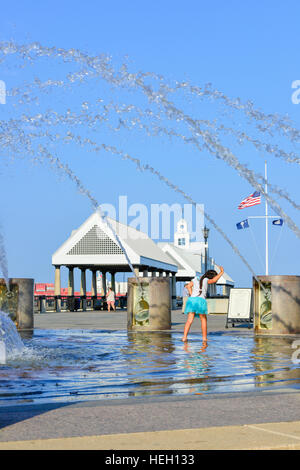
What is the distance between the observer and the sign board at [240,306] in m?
21.0

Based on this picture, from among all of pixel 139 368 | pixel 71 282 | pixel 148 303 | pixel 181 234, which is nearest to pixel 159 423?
pixel 139 368

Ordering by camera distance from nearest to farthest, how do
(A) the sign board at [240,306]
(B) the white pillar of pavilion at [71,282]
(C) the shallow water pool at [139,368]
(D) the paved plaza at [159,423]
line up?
1. (D) the paved plaza at [159,423]
2. (C) the shallow water pool at [139,368]
3. (A) the sign board at [240,306]
4. (B) the white pillar of pavilion at [71,282]

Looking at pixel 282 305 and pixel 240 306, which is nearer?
pixel 282 305

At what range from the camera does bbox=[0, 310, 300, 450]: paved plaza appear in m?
4.69

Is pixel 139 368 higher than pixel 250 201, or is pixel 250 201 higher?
pixel 250 201

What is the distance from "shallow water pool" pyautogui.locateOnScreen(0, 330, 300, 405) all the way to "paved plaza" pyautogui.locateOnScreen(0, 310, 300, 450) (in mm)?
782

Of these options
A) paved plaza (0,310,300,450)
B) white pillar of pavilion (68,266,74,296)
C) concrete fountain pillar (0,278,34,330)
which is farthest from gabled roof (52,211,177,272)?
paved plaza (0,310,300,450)

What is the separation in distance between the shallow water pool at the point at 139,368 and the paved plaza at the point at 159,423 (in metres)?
0.78

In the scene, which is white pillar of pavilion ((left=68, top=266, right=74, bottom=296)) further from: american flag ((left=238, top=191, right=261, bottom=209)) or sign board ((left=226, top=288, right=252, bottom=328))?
sign board ((left=226, top=288, right=252, bottom=328))

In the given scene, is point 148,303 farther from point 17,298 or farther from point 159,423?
point 159,423

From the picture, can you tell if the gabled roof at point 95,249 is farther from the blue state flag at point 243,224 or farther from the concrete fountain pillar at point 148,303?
the concrete fountain pillar at point 148,303

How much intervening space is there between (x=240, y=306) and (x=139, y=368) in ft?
38.8

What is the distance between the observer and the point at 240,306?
21.1m

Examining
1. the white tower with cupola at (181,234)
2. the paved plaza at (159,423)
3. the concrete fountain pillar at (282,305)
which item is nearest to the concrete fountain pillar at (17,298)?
the concrete fountain pillar at (282,305)
